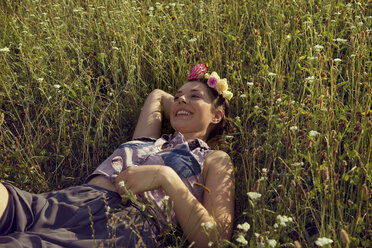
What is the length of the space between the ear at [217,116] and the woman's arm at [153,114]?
1.36ft

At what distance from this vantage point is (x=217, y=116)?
11.8 ft

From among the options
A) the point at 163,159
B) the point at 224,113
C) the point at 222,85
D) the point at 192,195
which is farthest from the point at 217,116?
the point at 192,195

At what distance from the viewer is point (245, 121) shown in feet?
11.9

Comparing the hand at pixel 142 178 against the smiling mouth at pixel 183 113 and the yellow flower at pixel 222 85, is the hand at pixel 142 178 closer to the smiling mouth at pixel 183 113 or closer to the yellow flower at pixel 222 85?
the smiling mouth at pixel 183 113

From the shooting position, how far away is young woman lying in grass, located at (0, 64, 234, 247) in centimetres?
256

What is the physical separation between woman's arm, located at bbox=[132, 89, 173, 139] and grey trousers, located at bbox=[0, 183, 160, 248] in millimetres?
797

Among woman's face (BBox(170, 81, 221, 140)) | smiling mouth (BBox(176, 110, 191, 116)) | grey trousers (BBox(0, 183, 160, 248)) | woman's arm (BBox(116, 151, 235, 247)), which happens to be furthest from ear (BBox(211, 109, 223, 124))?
grey trousers (BBox(0, 183, 160, 248))

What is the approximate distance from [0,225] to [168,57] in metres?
2.13

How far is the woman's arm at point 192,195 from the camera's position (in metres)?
2.66

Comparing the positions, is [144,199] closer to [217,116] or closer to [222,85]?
[217,116]

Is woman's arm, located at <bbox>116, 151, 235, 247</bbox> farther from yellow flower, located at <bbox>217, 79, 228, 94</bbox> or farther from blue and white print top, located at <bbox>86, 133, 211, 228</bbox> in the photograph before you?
yellow flower, located at <bbox>217, 79, 228, 94</bbox>

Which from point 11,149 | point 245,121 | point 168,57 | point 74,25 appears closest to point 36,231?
point 11,149

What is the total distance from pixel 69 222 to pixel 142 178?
46 cm

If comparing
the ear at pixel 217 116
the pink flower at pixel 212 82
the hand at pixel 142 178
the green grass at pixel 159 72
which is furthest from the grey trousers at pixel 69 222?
the pink flower at pixel 212 82
